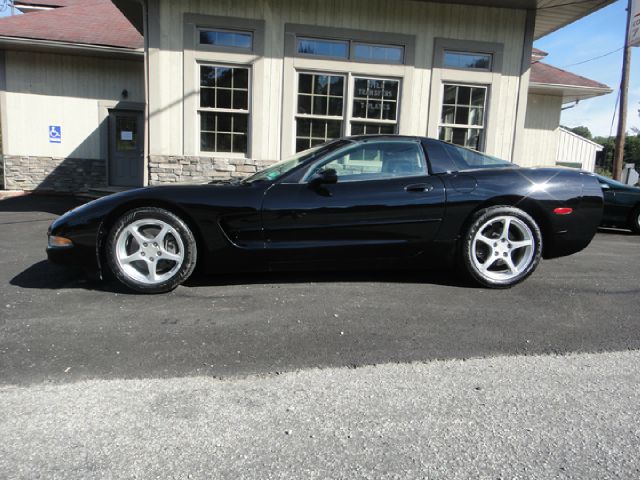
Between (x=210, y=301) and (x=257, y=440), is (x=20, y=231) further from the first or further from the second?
(x=257, y=440)

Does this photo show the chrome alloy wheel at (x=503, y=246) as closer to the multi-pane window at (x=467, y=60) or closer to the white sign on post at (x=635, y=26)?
the multi-pane window at (x=467, y=60)

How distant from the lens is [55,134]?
40.6ft

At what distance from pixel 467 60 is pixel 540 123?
6.57 metres

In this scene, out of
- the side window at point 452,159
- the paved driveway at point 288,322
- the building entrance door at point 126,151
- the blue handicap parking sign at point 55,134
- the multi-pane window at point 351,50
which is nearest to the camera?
the paved driveway at point 288,322

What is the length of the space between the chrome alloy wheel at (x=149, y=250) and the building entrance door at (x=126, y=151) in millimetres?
9438

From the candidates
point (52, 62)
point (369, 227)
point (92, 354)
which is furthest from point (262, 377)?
point (52, 62)

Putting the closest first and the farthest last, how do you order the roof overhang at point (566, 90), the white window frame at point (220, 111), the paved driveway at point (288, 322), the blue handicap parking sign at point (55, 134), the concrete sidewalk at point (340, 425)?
the concrete sidewalk at point (340, 425), the paved driveway at point (288, 322), the white window frame at point (220, 111), the blue handicap parking sign at point (55, 134), the roof overhang at point (566, 90)

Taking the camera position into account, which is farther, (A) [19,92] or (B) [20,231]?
(A) [19,92]

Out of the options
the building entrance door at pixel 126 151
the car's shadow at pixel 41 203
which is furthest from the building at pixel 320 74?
the building entrance door at pixel 126 151

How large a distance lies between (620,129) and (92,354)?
→ 15.6 metres

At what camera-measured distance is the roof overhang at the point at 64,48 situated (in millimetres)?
11188

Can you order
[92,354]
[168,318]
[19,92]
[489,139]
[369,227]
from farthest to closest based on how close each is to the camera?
[19,92] < [489,139] < [369,227] < [168,318] < [92,354]

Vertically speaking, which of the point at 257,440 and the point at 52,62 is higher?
the point at 52,62

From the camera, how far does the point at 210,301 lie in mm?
3777
